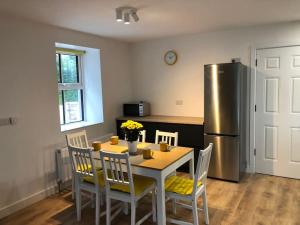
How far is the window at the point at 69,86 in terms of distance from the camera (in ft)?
13.3

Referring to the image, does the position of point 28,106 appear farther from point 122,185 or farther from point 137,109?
point 137,109

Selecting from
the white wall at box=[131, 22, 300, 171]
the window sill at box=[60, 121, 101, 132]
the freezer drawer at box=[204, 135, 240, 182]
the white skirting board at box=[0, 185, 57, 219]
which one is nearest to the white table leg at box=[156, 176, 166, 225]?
the freezer drawer at box=[204, 135, 240, 182]

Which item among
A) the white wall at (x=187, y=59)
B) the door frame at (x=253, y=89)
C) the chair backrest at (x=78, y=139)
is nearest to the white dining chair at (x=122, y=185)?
the chair backrest at (x=78, y=139)

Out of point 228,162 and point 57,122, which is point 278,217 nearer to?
point 228,162

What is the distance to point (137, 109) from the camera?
470 centimetres

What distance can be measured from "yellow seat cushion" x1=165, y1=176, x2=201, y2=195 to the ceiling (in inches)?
72.4

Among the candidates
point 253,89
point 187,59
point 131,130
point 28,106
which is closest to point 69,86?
point 28,106

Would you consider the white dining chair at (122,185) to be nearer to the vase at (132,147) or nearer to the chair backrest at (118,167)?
the chair backrest at (118,167)

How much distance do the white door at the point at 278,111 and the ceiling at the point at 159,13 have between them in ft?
1.81

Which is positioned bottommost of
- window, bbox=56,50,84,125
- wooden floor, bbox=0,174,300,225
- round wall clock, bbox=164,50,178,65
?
wooden floor, bbox=0,174,300,225

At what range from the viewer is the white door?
146 inches

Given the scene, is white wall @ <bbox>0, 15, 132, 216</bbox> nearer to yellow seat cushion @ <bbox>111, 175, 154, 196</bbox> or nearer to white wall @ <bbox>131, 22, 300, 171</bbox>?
yellow seat cushion @ <bbox>111, 175, 154, 196</bbox>

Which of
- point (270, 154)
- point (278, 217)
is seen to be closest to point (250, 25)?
point (270, 154)

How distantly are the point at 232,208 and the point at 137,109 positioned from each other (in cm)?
239
